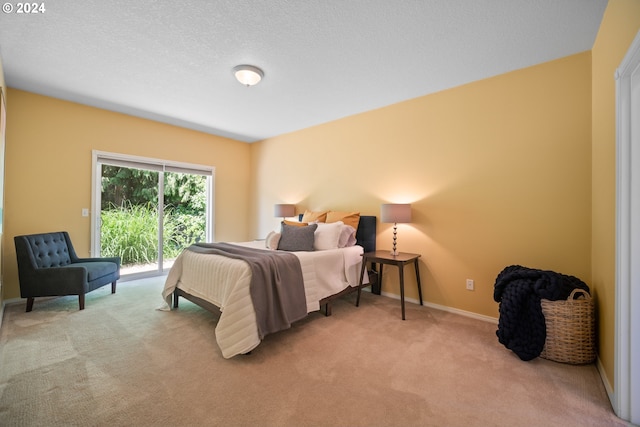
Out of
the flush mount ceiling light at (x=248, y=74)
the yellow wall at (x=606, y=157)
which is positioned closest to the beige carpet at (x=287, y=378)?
the yellow wall at (x=606, y=157)

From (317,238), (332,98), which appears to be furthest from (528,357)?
(332,98)

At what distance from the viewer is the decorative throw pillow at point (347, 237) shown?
3.53 metres

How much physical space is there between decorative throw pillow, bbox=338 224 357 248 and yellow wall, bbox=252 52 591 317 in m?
0.41

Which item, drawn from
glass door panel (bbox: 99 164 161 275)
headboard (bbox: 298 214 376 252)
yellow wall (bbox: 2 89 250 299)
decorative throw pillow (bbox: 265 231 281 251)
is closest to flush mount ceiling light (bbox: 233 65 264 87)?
decorative throw pillow (bbox: 265 231 281 251)

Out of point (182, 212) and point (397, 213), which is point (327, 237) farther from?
point (182, 212)

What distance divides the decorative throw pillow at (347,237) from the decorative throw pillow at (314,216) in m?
0.63

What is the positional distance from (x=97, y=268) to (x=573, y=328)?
477 cm

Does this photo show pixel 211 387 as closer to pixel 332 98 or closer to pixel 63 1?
pixel 63 1

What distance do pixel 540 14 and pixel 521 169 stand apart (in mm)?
1314

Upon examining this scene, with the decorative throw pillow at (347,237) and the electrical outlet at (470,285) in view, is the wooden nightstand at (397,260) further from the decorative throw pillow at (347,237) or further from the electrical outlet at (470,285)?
the electrical outlet at (470,285)

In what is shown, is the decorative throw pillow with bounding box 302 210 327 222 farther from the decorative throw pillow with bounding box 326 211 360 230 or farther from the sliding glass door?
the sliding glass door

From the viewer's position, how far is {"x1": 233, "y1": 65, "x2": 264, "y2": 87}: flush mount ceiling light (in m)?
2.76

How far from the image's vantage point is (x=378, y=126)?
12.6 ft

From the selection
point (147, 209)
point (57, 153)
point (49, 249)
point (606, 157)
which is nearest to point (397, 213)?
point (606, 157)
